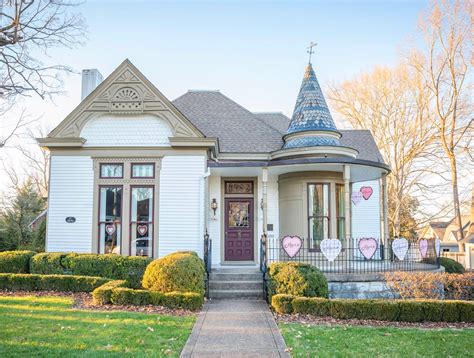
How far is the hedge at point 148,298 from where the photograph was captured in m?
8.92

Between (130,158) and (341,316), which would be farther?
(130,158)

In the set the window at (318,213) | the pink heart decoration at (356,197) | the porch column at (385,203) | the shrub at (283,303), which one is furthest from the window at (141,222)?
the porch column at (385,203)

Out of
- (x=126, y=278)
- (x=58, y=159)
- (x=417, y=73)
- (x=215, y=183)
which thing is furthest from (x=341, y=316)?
(x=417, y=73)

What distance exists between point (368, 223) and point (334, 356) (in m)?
11.5

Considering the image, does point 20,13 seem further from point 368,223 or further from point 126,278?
point 368,223

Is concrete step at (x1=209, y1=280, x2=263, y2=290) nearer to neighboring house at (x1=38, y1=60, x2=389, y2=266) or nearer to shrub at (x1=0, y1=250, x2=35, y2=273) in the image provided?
neighboring house at (x1=38, y1=60, x2=389, y2=266)

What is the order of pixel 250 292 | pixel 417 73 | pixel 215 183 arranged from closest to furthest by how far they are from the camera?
pixel 250 292 < pixel 215 183 < pixel 417 73

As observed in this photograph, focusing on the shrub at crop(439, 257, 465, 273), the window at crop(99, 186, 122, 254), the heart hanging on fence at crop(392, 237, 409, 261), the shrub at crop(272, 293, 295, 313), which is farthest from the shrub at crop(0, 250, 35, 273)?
the shrub at crop(439, 257, 465, 273)

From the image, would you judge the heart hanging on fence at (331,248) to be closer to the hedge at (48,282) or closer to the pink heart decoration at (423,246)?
the pink heart decoration at (423,246)

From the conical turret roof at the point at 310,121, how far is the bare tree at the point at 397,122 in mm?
15537

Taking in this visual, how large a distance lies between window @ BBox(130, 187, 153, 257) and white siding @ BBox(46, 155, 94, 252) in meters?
1.33

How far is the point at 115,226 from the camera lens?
42.4 feet

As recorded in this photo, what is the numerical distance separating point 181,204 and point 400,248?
6565mm

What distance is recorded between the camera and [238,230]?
14477 millimetres
